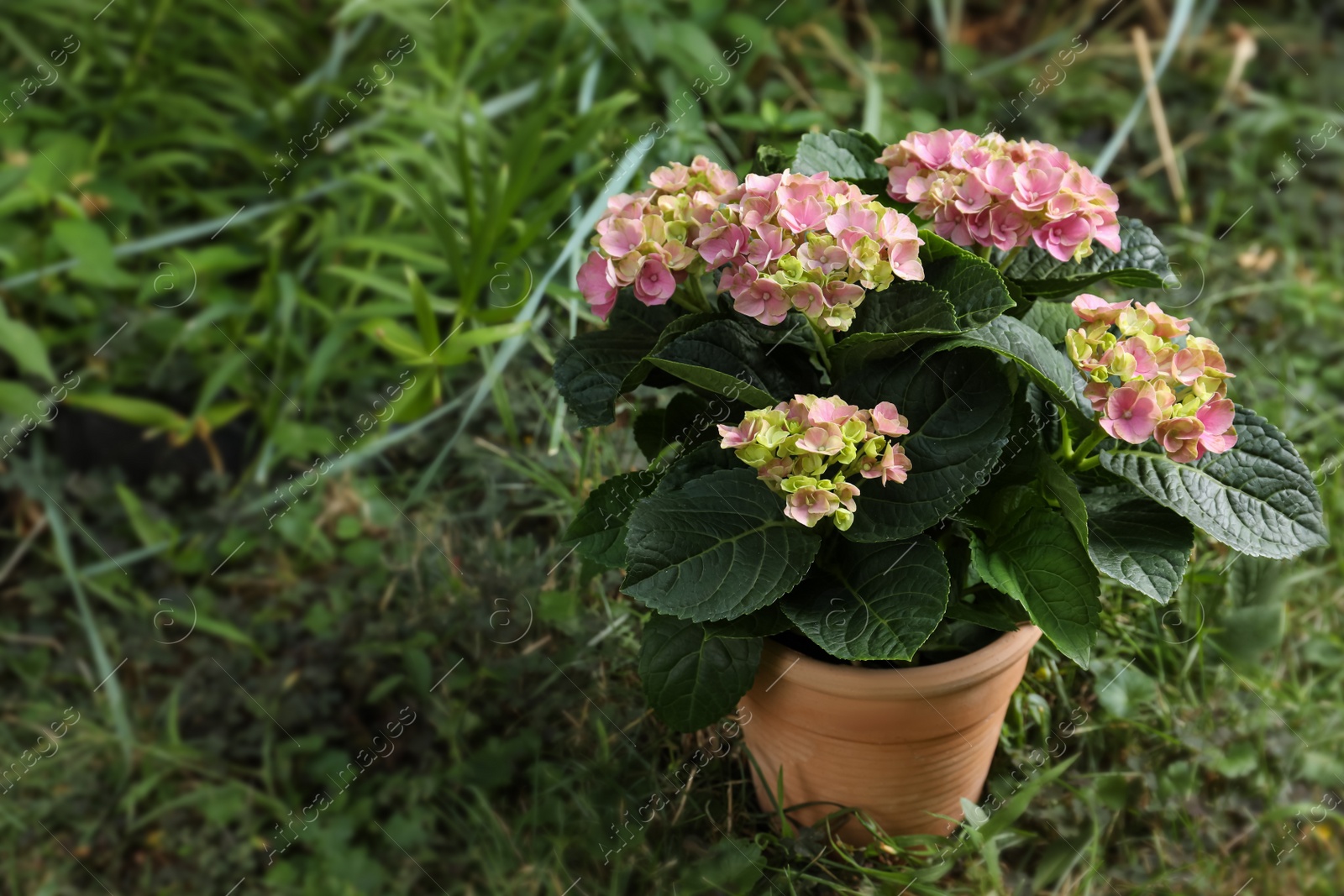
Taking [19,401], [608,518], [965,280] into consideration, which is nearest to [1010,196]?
[965,280]

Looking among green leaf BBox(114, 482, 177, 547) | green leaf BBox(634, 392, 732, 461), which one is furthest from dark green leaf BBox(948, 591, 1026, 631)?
green leaf BBox(114, 482, 177, 547)

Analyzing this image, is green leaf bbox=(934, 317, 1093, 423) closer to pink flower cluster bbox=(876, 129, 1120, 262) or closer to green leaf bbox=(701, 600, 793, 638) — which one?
pink flower cluster bbox=(876, 129, 1120, 262)

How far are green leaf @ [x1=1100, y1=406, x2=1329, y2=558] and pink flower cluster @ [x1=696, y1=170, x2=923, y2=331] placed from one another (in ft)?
1.00

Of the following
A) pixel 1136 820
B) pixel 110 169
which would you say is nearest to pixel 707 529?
pixel 1136 820

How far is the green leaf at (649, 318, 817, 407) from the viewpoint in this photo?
1.06 meters

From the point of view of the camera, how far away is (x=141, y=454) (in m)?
2.26

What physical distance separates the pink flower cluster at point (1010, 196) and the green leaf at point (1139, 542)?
0.88 ft

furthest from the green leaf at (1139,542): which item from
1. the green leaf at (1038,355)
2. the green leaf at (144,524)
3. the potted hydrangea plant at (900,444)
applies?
the green leaf at (144,524)

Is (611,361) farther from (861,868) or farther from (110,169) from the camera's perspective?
(110,169)

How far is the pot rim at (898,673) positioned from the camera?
43.7 inches

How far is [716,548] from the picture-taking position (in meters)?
1.08

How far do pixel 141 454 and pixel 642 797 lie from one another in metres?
1.40

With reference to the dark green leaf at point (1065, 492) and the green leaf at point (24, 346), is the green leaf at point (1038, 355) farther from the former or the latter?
the green leaf at point (24, 346)

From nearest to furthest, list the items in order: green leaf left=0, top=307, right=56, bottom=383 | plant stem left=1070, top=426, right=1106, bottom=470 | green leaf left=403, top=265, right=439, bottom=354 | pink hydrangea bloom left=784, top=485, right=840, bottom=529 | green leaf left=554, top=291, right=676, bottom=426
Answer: pink hydrangea bloom left=784, top=485, right=840, bottom=529
plant stem left=1070, top=426, right=1106, bottom=470
green leaf left=554, top=291, right=676, bottom=426
green leaf left=403, top=265, right=439, bottom=354
green leaf left=0, top=307, right=56, bottom=383
